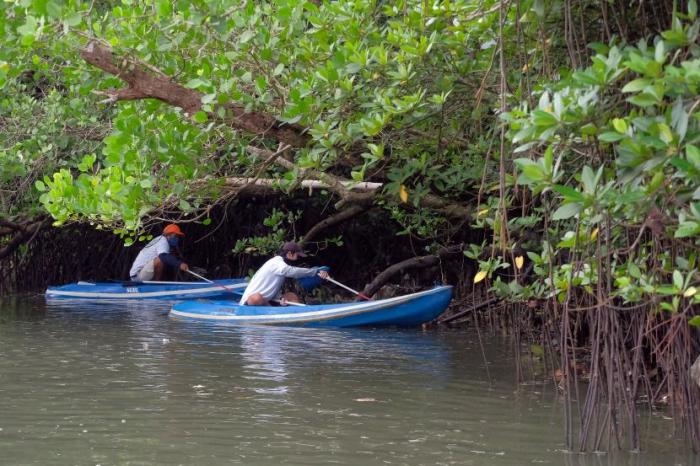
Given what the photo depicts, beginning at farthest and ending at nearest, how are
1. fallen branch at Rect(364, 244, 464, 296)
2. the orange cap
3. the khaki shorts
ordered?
the khaki shorts, the orange cap, fallen branch at Rect(364, 244, 464, 296)

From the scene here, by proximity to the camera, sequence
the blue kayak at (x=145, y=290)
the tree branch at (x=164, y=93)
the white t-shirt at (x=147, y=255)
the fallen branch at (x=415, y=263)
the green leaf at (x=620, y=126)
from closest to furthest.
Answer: the green leaf at (x=620, y=126)
the tree branch at (x=164, y=93)
the fallen branch at (x=415, y=263)
the blue kayak at (x=145, y=290)
the white t-shirt at (x=147, y=255)

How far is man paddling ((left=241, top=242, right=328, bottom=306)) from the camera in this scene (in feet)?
36.6

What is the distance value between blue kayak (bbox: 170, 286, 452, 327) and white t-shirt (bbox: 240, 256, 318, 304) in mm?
386

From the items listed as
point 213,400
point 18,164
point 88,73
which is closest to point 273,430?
point 213,400

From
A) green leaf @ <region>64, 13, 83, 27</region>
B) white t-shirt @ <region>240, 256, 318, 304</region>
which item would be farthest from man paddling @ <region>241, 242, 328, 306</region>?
green leaf @ <region>64, 13, 83, 27</region>

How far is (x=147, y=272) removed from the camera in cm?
1500

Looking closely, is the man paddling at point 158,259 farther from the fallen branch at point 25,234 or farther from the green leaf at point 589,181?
the green leaf at point 589,181

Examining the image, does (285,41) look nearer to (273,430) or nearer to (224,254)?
(273,430)

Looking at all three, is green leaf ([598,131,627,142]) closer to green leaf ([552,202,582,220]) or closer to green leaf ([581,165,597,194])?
green leaf ([581,165,597,194])

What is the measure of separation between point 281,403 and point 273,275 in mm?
5018

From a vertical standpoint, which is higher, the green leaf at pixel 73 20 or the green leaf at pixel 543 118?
the green leaf at pixel 73 20

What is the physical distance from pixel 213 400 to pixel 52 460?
161 cm

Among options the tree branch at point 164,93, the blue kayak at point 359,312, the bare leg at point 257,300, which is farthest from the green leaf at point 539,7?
the bare leg at point 257,300

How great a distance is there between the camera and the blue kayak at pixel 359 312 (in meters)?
10.1
